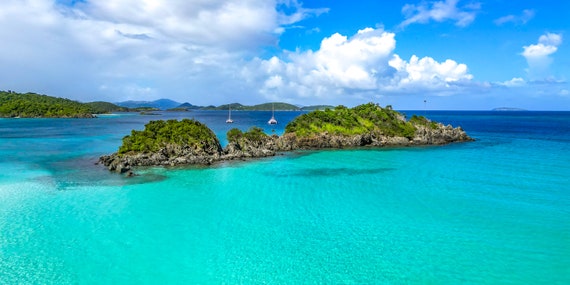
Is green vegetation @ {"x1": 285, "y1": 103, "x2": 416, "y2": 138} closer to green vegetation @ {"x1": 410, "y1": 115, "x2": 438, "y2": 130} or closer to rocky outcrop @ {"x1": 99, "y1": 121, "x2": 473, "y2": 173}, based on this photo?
rocky outcrop @ {"x1": 99, "y1": 121, "x2": 473, "y2": 173}

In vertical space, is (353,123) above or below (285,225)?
above

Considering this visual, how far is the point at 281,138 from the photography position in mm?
74500

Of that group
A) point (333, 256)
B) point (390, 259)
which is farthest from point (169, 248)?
point (390, 259)

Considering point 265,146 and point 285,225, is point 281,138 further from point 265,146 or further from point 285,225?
point 285,225

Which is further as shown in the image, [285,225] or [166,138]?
[166,138]

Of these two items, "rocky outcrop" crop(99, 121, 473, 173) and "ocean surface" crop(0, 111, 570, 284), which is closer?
"ocean surface" crop(0, 111, 570, 284)

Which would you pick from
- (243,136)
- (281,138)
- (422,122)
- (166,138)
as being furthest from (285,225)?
(422,122)

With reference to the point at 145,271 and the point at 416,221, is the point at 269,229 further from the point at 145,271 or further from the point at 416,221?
the point at 416,221

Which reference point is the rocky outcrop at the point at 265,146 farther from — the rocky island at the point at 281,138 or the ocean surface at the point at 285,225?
the ocean surface at the point at 285,225

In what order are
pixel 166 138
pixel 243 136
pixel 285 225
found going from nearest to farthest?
pixel 285 225
pixel 166 138
pixel 243 136

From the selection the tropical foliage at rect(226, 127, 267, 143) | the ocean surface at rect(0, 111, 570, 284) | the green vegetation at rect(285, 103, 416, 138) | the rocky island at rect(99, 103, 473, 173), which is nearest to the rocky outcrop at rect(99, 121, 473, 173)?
the rocky island at rect(99, 103, 473, 173)

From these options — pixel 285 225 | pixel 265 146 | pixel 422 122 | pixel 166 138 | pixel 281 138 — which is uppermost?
pixel 422 122

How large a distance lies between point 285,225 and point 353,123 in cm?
5418

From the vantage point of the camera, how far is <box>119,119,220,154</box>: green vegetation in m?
54.6
